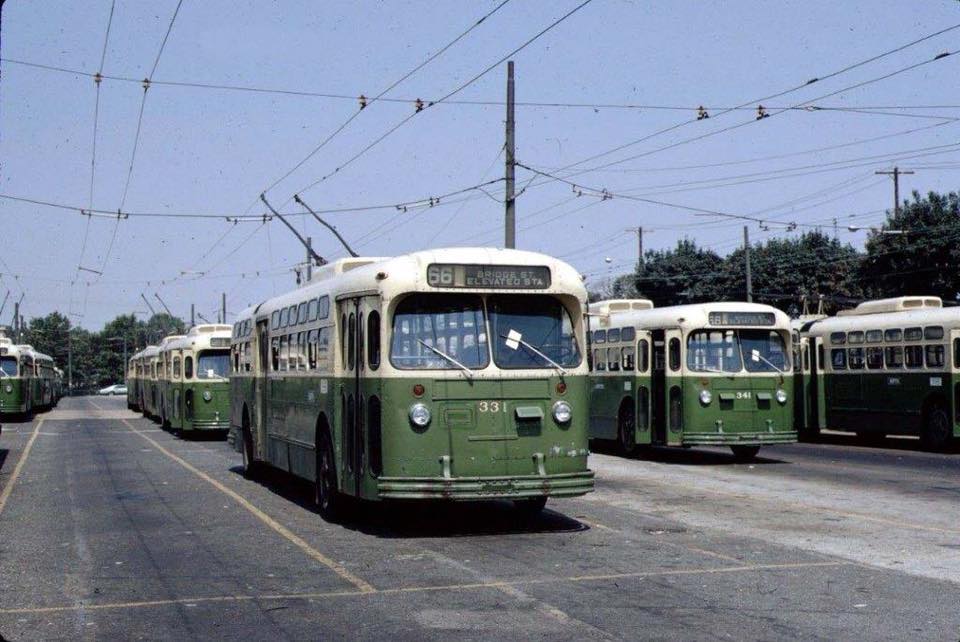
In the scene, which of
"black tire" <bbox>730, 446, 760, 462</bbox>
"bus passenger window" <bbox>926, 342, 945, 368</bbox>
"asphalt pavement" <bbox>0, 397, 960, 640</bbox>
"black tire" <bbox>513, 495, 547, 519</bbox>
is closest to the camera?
"asphalt pavement" <bbox>0, 397, 960, 640</bbox>

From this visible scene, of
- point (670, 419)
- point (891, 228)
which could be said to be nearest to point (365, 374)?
point (670, 419)

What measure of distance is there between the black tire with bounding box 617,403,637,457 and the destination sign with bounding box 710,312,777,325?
3020mm

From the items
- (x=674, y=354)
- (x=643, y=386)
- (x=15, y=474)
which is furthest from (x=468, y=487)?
(x=643, y=386)

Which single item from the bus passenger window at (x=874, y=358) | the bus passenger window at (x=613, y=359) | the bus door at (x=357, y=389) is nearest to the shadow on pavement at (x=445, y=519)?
the bus door at (x=357, y=389)

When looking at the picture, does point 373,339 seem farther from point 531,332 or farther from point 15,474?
point 15,474

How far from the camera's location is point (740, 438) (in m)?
23.5

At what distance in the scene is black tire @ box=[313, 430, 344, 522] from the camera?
14750mm

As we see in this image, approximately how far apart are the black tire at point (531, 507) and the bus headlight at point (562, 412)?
175 centimetres

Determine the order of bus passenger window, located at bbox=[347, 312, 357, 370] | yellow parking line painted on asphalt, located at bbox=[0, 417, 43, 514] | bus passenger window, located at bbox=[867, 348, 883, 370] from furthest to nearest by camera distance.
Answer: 1. bus passenger window, located at bbox=[867, 348, 883, 370]
2. yellow parking line painted on asphalt, located at bbox=[0, 417, 43, 514]
3. bus passenger window, located at bbox=[347, 312, 357, 370]

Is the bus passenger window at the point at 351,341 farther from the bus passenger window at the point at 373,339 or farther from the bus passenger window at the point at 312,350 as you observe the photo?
the bus passenger window at the point at 312,350

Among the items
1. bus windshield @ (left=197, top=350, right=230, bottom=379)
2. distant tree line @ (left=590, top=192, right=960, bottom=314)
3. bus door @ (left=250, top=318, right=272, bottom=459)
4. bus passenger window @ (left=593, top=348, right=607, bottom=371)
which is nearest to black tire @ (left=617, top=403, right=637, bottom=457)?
bus passenger window @ (left=593, top=348, right=607, bottom=371)

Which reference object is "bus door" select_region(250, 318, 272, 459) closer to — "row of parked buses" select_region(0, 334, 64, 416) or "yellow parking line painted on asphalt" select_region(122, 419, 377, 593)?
"yellow parking line painted on asphalt" select_region(122, 419, 377, 593)

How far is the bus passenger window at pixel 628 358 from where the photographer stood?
25.9m

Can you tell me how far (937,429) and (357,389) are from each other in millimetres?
16925
